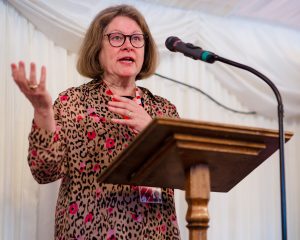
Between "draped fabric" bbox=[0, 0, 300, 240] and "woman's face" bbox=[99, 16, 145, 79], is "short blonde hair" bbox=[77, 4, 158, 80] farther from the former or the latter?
"draped fabric" bbox=[0, 0, 300, 240]

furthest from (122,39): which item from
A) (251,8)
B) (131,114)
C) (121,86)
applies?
(251,8)

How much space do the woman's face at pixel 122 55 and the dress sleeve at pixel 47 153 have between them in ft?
1.09

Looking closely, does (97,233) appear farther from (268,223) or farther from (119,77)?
(268,223)

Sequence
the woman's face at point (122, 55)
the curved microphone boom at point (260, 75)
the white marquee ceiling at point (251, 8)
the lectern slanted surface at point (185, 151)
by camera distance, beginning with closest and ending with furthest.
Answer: the lectern slanted surface at point (185, 151), the curved microphone boom at point (260, 75), the woman's face at point (122, 55), the white marquee ceiling at point (251, 8)

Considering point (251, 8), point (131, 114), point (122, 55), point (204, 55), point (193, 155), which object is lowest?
point (193, 155)

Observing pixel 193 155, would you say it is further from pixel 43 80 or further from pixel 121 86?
pixel 121 86

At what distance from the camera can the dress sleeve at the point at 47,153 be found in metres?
1.63

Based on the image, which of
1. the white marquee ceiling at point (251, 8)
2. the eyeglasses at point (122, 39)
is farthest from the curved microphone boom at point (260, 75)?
the white marquee ceiling at point (251, 8)

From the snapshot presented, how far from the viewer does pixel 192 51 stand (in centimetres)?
167

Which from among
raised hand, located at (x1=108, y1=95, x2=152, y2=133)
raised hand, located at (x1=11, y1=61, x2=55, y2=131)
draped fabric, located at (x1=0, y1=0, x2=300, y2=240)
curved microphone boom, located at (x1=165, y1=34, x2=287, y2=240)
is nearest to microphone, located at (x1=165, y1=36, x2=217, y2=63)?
curved microphone boom, located at (x1=165, y1=34, x2=287, y2=240)

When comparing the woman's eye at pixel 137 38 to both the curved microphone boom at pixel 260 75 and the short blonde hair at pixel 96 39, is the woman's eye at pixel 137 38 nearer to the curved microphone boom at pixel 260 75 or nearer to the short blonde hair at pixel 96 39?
the short blonde hair at pixel 96 39

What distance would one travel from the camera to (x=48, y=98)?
146cm

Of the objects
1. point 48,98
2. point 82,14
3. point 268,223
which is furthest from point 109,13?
point 268,223

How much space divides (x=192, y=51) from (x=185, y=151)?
468 mm
